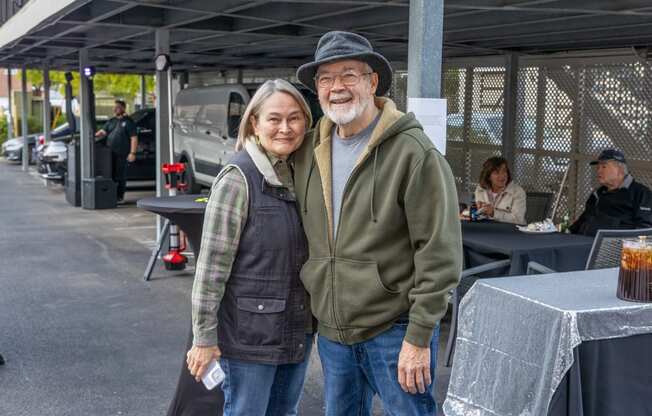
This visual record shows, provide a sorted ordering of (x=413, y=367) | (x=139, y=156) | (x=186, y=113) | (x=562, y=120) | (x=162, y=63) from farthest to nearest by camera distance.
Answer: (x=139, y=156), (x=186, y=113), (x=562, y=120), (x=162, y=63), (x=413, y=367)

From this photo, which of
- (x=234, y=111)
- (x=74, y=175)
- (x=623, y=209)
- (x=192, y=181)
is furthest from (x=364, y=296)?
(x=192, y=181)

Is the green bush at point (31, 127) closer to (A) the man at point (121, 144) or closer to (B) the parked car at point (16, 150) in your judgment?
(B) the parked car at point (16, 150)

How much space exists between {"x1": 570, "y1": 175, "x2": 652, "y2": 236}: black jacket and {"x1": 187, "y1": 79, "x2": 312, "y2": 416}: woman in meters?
4.02

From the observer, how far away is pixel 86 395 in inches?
199

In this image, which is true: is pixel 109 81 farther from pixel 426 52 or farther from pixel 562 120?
pixel 426 52

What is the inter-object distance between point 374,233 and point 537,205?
534 cm

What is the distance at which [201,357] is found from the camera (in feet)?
9.51

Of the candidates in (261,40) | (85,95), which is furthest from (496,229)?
(85,95)

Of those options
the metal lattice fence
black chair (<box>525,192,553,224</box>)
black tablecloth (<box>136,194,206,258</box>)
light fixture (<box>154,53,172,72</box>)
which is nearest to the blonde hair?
black tablecloth (<box>136,194,206,258</box>)

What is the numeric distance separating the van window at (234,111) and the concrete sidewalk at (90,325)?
246 cm

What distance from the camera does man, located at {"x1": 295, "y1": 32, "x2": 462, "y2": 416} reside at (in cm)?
263

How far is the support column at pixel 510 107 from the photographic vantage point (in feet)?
38.2

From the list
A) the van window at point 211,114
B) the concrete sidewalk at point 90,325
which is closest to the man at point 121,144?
the van window at point 211,114

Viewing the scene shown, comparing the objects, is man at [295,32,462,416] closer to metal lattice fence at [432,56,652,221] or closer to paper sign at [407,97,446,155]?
paper sign at [407,97,446,155]
